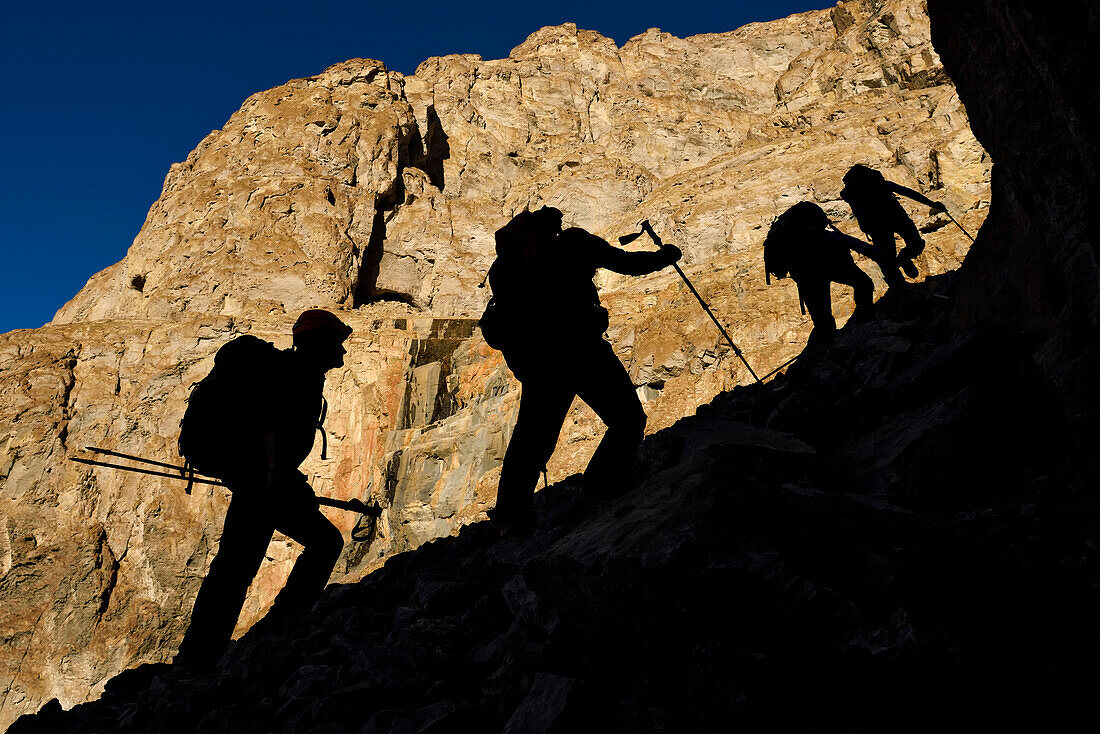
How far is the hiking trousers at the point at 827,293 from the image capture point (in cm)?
816

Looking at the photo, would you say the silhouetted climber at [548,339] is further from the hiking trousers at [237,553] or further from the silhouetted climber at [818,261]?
the silhouetted climber at [818,261]

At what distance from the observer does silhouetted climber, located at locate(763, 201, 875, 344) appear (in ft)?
26.6

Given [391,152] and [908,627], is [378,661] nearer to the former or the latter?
[908,627]

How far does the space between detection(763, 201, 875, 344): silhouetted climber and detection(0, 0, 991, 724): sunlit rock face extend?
36.5ft

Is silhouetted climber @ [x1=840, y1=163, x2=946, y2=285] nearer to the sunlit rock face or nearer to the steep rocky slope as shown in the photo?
the steep rocky slope

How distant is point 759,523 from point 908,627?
2.08 ft

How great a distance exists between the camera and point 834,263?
26.7 ft

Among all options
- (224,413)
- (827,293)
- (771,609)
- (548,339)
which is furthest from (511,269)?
(827,293)

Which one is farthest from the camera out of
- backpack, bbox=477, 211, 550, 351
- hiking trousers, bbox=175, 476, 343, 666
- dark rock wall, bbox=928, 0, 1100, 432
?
hiking trousers, bbox=175, 476, 343, 666

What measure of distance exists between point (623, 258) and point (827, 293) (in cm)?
528

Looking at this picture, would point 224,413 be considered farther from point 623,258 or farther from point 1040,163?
point 1040,163

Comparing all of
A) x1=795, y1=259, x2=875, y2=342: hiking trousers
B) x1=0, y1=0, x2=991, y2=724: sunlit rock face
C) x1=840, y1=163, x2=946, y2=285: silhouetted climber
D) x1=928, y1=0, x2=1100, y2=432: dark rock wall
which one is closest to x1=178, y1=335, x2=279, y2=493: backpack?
x1=928, y1=0, x2=1100, y2=432: dark rock wall

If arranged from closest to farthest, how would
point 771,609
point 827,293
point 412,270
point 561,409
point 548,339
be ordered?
point 771,609
point 548,339
point 561,409
point 827,293
point 412,270

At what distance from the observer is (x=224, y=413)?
171 inches
